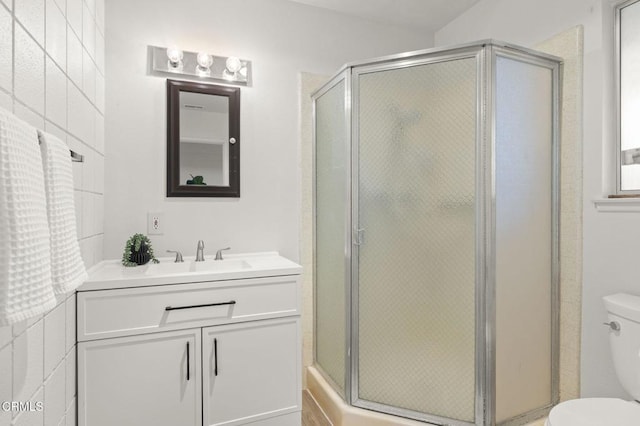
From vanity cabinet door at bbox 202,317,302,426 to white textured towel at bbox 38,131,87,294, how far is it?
2.60ft

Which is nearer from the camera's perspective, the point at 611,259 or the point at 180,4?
the point at 611,259

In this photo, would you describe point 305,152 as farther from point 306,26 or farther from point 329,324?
point 329,324

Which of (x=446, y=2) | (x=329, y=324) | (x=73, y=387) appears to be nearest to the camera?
(x=73, y=387)

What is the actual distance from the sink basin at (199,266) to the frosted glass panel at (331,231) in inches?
19.7

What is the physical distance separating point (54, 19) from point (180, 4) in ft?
3.47

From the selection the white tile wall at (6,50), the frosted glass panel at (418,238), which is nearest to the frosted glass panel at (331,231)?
the frosted glass panel at (418,238)

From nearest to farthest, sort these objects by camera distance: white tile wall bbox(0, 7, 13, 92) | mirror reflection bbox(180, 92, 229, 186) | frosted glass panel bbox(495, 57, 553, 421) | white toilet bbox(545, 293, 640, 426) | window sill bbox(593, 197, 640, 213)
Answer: white tile wall bbox(0, 7, 13, 92), white toilet bbox(545, 293, 640, 426), window sill bbox(593, 197, 640, 213), frosted glass panel bbox(495, 57, 553, 421), mirror reflection bbox(180, 92, 229, 186)

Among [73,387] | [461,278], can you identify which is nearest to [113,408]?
[73,387]

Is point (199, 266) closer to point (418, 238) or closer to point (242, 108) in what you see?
point (242, 108)

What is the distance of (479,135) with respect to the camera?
1568mm

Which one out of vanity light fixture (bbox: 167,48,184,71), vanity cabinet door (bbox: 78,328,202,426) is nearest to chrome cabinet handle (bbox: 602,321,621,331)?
vanity cabinet door (bbox: 78,328,202,426)

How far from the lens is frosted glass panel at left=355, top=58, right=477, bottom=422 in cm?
161

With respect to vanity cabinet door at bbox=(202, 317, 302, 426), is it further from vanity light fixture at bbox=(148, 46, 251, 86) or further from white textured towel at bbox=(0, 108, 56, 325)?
vanity light fixture at bbox=(148, 46, 251, 86)

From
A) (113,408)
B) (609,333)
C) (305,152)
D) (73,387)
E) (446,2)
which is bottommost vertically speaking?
(113,408)
